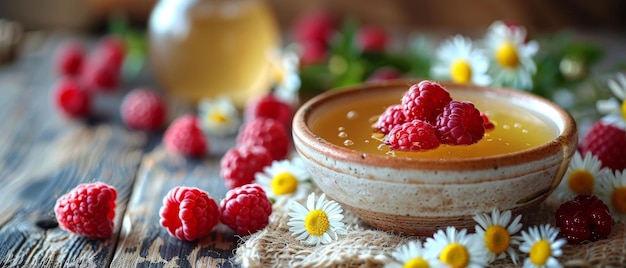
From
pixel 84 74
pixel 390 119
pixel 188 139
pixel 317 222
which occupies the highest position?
pixel 390 119

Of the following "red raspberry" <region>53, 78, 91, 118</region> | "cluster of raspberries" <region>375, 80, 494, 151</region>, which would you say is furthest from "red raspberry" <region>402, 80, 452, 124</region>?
"red raspberry" <region>53, 78, 91, 118</region>

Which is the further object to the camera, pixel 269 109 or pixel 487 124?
pixel 269 109

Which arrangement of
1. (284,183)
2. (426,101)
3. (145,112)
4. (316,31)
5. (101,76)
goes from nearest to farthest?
(426,101)
(284,183)
(145,112)
(101,76)
(316,31)

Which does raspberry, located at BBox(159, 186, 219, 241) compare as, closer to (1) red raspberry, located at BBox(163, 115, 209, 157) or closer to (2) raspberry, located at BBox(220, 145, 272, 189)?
(2) raspberry, located at BBox(220, 145, 272, 189)

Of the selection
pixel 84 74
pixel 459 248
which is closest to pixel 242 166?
pixel 459 248

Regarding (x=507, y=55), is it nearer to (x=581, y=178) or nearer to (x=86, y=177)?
(x=581, y=178)

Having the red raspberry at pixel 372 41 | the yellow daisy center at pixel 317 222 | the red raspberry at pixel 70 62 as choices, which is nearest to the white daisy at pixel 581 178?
the yellow daisy center at pixel 317 222

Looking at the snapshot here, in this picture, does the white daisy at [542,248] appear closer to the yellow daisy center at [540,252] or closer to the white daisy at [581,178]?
the yellow daisy center at [540,252]
